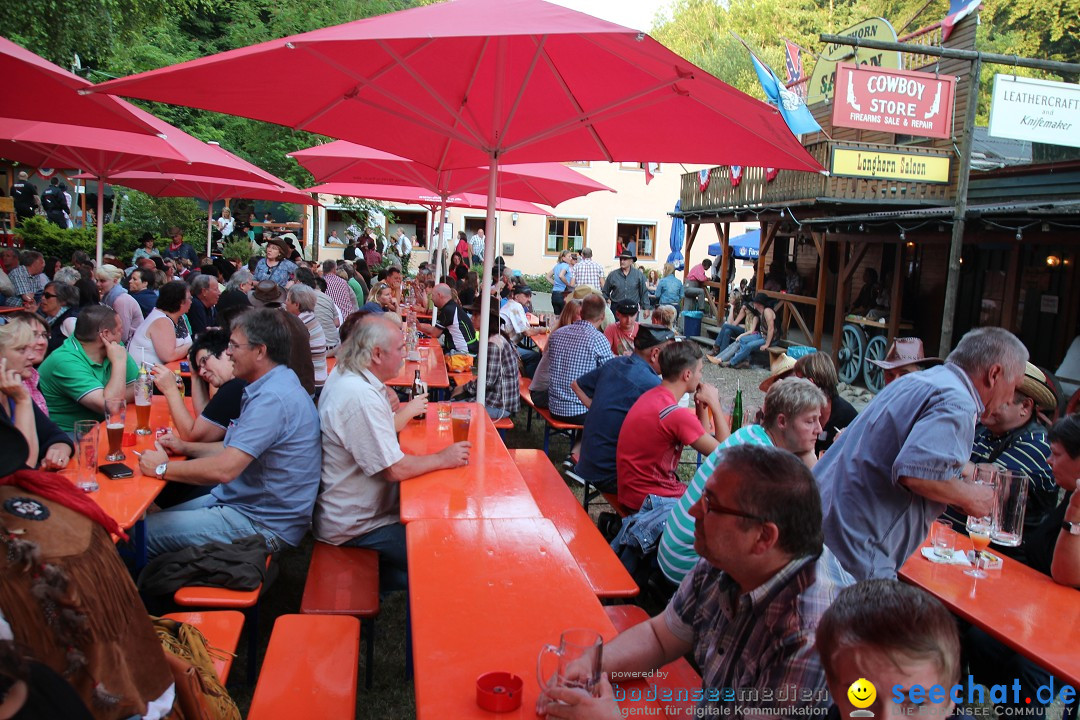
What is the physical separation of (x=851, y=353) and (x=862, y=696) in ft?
39.9

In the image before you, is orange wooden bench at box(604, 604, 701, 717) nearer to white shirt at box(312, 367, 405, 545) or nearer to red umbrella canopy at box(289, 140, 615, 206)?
white shirt at box(312, 367, 405, 545)

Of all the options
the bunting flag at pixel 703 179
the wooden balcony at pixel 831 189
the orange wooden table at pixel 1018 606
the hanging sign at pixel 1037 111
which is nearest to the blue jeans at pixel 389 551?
the orange wooden table at pixel 1018 606

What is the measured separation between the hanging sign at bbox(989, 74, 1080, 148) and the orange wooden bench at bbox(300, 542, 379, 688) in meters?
7.44

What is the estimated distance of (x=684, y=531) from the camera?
10.1ft

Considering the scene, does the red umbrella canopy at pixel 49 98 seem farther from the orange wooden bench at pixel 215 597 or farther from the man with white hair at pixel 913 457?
the man with white hair at pixel 913 457

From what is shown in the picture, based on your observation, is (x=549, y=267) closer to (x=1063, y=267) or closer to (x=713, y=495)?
(x=1063, y=267)

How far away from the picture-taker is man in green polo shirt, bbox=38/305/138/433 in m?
4.23

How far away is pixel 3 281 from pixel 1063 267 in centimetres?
1459

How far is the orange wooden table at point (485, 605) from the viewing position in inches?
70.6

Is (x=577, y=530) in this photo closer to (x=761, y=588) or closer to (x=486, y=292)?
(x=486, y=292)

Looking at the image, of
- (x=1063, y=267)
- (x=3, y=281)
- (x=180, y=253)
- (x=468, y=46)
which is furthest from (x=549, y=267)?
(x=468, y=46)

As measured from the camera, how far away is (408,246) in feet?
80.4

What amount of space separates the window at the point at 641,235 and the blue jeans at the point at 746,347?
16.8 metres

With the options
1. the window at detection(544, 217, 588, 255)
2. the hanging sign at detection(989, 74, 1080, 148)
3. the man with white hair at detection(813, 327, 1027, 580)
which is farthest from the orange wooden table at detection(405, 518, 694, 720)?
the window at detection(544, 217, 588, 255)
